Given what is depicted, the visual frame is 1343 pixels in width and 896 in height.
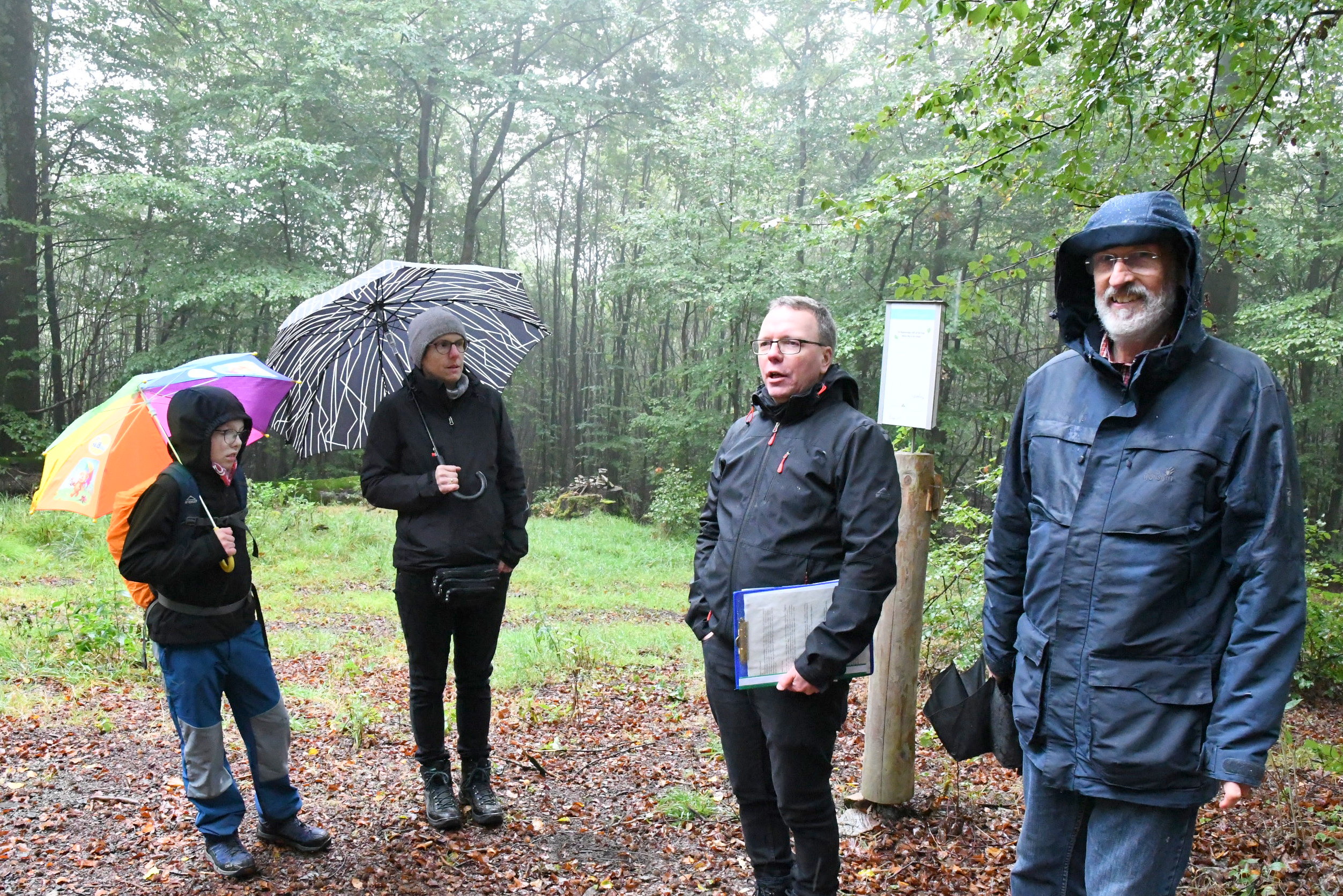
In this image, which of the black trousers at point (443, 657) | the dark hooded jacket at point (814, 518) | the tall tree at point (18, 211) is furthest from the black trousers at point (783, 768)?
the tall tree at point (18, 211)

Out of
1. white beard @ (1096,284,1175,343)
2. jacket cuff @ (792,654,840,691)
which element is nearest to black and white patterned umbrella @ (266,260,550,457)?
jacket cuff @ (792,654,840,691)

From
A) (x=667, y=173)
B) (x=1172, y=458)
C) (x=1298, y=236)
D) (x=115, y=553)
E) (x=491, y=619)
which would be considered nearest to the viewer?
(x=1172, y=458)

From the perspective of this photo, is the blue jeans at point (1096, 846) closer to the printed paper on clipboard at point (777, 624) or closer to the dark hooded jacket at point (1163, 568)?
the dark hooded jacket at point (1163, 568)

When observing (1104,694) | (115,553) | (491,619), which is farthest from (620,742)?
(1104,694)

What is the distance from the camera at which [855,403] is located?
2648mm

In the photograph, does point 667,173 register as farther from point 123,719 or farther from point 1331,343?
point 123,719

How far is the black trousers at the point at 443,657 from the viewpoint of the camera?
334cm

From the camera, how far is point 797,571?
95.9 inches

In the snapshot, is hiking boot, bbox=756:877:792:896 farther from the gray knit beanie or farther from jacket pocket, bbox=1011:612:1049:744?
the gray knit beanie

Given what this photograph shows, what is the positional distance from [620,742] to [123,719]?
278 cm

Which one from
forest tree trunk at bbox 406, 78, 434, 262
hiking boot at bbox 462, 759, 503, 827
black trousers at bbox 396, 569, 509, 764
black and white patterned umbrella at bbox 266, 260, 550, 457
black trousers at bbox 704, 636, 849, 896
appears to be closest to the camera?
black trousers at bbox 704, 636, 849, 896

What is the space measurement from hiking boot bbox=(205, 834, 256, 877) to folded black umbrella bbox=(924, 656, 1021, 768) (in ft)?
7.88

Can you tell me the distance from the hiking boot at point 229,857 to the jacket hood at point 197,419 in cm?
131

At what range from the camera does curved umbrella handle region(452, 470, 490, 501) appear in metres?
3.35
